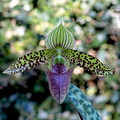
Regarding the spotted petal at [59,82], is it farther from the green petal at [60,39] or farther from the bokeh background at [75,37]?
the bokeh background at [75,37]

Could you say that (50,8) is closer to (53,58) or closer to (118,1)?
(118,1)

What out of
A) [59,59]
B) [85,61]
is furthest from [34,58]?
[85,61]

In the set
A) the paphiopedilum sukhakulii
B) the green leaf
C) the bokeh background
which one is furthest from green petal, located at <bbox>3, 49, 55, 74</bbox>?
the bokeh background

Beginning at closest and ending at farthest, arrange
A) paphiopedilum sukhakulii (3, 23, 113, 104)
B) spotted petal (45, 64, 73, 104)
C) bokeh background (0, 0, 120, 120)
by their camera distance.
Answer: spotted petal (45, 64, 73, 104)
paphiopedilum sukhakulii (3, 23, 113, 104)
bokeh background (0, 0, 120, 120)

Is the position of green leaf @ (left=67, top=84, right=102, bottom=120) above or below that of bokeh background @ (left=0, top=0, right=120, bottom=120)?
above

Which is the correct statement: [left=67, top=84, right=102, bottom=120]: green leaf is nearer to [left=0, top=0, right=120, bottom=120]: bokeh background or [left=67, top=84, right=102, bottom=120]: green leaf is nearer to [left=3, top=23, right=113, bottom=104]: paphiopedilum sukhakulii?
[left=3, top=23, right=113, bottom=104]: paphiopedilum sukhakulii

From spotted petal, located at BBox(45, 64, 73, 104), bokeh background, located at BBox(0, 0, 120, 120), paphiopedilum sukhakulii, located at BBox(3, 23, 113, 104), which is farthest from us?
bokeh background, located at BBox(0, 0, 120, 120)

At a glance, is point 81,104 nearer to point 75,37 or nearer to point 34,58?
point 34,58
